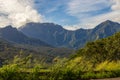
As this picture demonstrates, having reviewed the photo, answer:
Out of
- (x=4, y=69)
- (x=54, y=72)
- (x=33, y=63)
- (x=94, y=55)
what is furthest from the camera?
(x=94, y=55)

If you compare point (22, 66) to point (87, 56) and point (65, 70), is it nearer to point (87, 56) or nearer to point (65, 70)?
point (65, 70)

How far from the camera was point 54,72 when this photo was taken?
33625 mm

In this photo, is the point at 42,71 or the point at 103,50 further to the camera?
the point at 103,50

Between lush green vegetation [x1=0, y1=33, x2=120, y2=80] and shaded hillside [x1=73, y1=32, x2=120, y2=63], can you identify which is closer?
lush green vegetation [x1=0, y1=33, x2=120, y2=80]

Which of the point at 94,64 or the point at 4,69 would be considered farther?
the point at 94,64

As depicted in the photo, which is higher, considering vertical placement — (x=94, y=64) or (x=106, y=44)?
(x=106, y=44)

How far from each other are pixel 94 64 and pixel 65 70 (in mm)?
57545

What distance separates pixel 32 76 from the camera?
32.1 m

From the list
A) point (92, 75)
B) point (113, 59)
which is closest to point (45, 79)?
point (92, 75)

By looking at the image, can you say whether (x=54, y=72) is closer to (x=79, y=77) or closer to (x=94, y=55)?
(x=79, y=77)

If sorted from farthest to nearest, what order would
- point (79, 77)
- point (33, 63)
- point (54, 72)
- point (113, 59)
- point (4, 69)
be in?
point (113, 59), point (79, 77), point (54, 72), point (33, 63), point (4, 69)

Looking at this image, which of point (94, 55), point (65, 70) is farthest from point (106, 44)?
point (65, 70)

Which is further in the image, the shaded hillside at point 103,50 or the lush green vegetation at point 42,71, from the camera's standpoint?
the shaded hillside at point 103,50

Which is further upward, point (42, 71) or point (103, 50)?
point (103, 50)
